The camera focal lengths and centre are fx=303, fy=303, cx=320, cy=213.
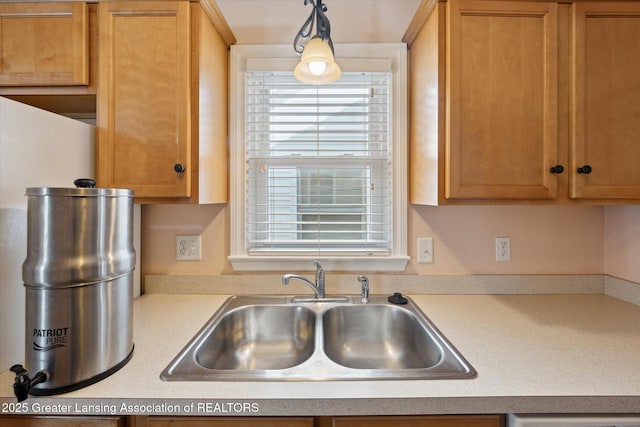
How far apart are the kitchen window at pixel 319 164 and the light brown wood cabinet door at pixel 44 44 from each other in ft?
1.99

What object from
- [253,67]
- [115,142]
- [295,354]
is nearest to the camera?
[115,142]

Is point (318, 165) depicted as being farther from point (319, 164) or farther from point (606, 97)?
point (606, 97)

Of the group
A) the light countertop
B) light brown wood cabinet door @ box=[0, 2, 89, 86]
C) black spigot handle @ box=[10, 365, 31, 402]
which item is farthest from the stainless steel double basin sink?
light brown wood cabinet door @ box=[0, 2, 89, 86]

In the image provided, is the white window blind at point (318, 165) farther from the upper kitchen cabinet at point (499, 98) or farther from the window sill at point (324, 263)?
the upper kitchen cabinet at point (499, 98)

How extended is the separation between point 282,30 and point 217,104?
1.77 feet

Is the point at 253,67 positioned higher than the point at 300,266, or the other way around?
the point at 253,67

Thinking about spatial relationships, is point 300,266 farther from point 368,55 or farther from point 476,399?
point 368,55

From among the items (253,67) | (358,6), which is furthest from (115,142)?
(358,6)

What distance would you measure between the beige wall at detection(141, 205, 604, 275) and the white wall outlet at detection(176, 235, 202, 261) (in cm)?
3

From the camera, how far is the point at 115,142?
1173 mm

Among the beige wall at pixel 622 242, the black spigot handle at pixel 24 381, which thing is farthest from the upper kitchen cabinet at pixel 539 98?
the black spigot handle at pixel 24 381

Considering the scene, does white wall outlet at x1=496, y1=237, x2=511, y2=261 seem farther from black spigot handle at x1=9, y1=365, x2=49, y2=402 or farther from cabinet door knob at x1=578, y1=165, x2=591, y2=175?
black spigot handle at x1=9, y1=365, x2=49, y2=402

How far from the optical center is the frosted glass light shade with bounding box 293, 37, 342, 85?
105cm

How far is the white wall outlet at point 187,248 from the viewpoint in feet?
5.07
